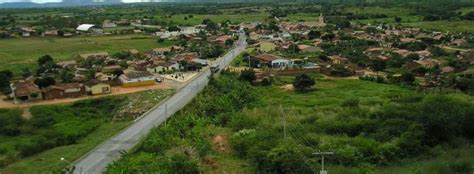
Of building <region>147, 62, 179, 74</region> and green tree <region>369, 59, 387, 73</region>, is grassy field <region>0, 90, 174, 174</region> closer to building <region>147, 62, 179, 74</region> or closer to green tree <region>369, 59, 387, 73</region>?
building <region>147, 62, 179, 74</region>

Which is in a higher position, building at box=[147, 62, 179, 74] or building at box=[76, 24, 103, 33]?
building at box=[76, 24, 103, 33]

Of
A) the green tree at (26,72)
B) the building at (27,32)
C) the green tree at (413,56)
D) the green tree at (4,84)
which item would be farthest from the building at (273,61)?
the building at (27,32)

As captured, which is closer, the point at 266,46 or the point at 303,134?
the point at 303,134

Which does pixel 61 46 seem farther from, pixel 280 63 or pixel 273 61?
pixel 280 63

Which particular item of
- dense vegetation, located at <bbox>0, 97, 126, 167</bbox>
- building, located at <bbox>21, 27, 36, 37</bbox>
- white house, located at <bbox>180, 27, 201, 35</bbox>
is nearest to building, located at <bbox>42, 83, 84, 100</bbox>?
dense vegetation, located at <bbox>0, 97, 126, 167</bbox>

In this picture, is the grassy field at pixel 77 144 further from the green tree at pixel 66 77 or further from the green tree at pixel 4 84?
the green tree at pixel 4 84

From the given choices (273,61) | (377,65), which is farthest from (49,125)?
(377,65)
